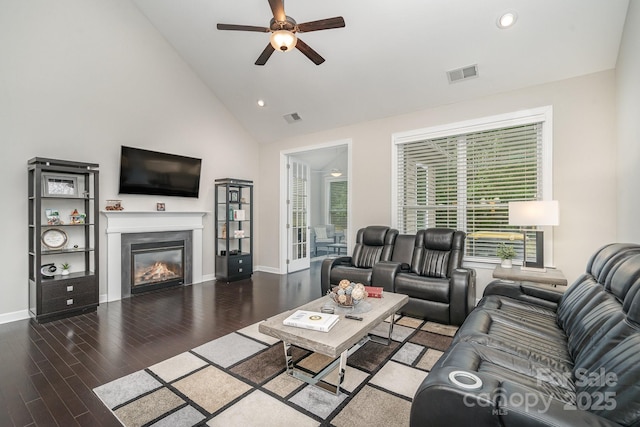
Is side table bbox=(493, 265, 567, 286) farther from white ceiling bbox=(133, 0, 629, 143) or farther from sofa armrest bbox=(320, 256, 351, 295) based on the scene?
white ceiling bbox=(133, 0, 629, 143)

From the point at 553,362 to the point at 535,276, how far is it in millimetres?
1786

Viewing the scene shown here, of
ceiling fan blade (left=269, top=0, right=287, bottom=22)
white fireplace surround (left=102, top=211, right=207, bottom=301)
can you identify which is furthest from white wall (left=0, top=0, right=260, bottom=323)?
ceiling fan blade (left=269, top=0, right=287, bottom=22)

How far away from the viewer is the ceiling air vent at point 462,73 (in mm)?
3852

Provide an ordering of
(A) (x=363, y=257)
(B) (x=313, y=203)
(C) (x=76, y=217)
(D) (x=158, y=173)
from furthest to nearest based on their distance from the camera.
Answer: (B) (x=313, y=203), (D) (x=158, y=173), (A) (x=363, y=257), (C) (x=76, y=217)

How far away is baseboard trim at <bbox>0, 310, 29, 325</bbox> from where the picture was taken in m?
3.57

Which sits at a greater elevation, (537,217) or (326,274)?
(537,217)

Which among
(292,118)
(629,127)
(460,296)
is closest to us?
(629,127)

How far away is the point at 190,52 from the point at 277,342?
190 inches

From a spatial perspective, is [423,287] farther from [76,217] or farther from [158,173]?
[76,217]

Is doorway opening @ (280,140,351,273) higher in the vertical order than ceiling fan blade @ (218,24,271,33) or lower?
lower

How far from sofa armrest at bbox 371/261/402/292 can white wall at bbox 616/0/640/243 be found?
7.20ft

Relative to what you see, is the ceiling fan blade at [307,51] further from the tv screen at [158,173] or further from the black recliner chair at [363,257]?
the tv screen at [158,173]

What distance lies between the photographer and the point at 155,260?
5.07 metres

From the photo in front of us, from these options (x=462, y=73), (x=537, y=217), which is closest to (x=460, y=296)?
(x=537, y=217)
